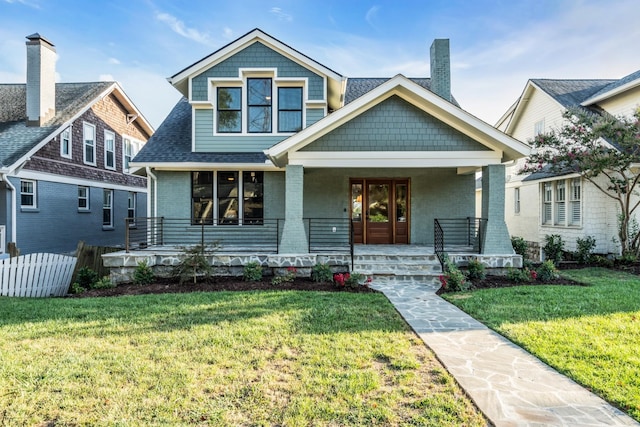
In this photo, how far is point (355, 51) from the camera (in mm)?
15258

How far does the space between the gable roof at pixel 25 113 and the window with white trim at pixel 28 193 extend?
114cm

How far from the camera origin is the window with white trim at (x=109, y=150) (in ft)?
56.4

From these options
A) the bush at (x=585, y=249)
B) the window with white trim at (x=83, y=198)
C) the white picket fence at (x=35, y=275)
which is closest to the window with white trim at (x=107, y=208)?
the window with white trim at (x=83, y=198)

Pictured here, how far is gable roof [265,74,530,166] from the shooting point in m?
8.86

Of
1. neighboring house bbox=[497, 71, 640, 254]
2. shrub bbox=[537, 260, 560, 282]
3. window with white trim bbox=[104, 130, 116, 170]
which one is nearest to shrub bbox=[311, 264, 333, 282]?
shrub bbox=[537, 260, 560, 282]

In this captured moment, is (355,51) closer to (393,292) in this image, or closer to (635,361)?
(393,292)

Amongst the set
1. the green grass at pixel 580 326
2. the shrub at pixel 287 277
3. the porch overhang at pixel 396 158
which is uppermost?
the porch overhang at pixel 396 158

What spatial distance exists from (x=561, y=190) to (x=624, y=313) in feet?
34.5

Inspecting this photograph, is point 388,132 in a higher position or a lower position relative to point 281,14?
lower

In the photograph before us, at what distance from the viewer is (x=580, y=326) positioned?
210 inches

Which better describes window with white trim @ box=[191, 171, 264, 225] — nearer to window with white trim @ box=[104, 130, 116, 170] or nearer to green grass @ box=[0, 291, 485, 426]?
green grass @ box=[0, 291, 485, 426]

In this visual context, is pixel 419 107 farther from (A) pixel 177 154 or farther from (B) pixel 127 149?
(B) pixel 127 149

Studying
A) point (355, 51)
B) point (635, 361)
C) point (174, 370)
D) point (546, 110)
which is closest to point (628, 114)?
point (546, 110)

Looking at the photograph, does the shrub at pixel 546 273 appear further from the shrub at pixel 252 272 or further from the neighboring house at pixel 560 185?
the shrub at pixel 252 272
